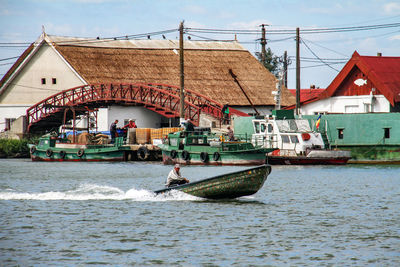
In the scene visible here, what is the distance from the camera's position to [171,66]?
75188 millimetres

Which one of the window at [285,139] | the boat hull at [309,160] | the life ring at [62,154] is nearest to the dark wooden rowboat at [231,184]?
the boat hull at [309,160]

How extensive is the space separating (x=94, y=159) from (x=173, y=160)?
28.8 ft

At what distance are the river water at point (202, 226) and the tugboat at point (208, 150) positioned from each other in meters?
8.77

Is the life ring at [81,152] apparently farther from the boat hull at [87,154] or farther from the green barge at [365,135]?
the green barge at [365,135]

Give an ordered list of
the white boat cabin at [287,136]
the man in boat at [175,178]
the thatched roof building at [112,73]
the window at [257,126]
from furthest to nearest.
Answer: the thatched roof building at [112,73]
the window at [257,126]
the white boat cabin at [287,136]
the man in boat at [175,178]

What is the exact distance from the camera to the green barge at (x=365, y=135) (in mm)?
46594

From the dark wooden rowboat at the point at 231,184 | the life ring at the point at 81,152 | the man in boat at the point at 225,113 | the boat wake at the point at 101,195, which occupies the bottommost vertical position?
the boat wake at the point at 101,195

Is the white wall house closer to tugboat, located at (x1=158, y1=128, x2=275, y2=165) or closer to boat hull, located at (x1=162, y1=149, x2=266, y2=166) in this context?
tugboat, located at (x1=158, y1=128, x2=275, y2=165)

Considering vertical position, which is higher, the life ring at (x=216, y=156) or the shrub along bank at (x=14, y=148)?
the shrub along bank at (x=14, y=148)

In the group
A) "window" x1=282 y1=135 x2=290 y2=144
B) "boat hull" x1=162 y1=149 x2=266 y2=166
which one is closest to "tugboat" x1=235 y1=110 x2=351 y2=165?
"window" x1=282 y1=135 x2=290 y2=144

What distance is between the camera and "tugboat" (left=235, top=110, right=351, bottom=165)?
44.3m

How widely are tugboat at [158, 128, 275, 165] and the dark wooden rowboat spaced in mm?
18268

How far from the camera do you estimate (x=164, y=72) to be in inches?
2889

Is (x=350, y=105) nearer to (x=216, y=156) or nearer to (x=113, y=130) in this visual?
(x=216, y=156)
